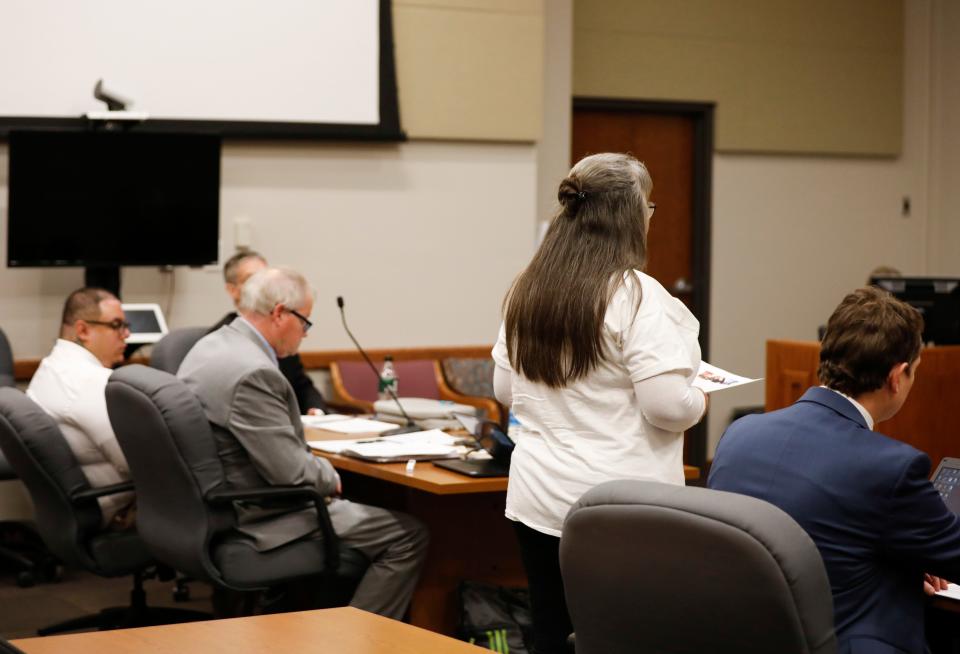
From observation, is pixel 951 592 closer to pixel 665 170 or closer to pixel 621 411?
pixel 621 411

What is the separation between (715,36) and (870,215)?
1.68 meters

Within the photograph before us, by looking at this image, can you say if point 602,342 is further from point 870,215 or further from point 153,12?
point 870,215

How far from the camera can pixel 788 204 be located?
8.21 m

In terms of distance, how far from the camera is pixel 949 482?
2658 millimetres

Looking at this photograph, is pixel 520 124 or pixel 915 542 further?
pixel 520 124

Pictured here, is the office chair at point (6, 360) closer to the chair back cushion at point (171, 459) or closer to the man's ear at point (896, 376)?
the chair back cushion at point (171, 459)

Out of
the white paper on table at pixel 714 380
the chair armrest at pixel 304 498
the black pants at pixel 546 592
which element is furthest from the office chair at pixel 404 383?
the black pants at pixel 546 592

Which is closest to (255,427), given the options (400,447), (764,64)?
(400,447)

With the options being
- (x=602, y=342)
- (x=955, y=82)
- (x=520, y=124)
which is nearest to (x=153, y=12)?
(x=520, y=124)

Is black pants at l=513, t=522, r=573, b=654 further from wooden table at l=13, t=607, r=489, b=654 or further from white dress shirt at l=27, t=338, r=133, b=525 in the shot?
white dress shirt at l=27, t=338, r=133, b=525

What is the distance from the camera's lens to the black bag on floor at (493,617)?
3.83m

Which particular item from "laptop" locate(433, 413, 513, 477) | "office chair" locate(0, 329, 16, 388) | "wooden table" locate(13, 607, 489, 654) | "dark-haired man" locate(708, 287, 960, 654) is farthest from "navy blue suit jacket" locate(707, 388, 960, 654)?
"office chair" locate(0, 329, 16, 388)

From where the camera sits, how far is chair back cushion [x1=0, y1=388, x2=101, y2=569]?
3.88 m

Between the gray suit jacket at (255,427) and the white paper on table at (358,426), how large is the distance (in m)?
0.71
